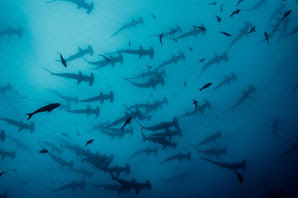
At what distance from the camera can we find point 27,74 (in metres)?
25.7

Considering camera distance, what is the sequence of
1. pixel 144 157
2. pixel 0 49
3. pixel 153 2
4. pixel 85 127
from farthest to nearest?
pixel 85 127
pixel 144 157
pixel 153 2
pixel 0 49

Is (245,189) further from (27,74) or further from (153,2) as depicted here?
(27,74)

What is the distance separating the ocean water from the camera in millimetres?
23844

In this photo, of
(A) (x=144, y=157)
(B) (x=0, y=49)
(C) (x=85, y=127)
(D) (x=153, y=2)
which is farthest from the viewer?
(C) (x=85, y=127)

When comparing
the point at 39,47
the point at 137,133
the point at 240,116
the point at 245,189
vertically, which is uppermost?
the point at 39,47

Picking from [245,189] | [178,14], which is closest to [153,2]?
[178,14]

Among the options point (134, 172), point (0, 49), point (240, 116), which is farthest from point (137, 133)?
point (0, 49)

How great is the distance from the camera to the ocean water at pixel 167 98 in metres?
23.8

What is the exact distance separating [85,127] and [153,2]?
1829 centimetres

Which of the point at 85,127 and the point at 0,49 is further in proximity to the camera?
the point at 85,127

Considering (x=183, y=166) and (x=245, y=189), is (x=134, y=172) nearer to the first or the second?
(x=183, y=166)

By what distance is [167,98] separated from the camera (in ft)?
86.3

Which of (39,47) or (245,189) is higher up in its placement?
(39,47)

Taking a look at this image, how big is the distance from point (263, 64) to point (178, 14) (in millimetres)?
13283
